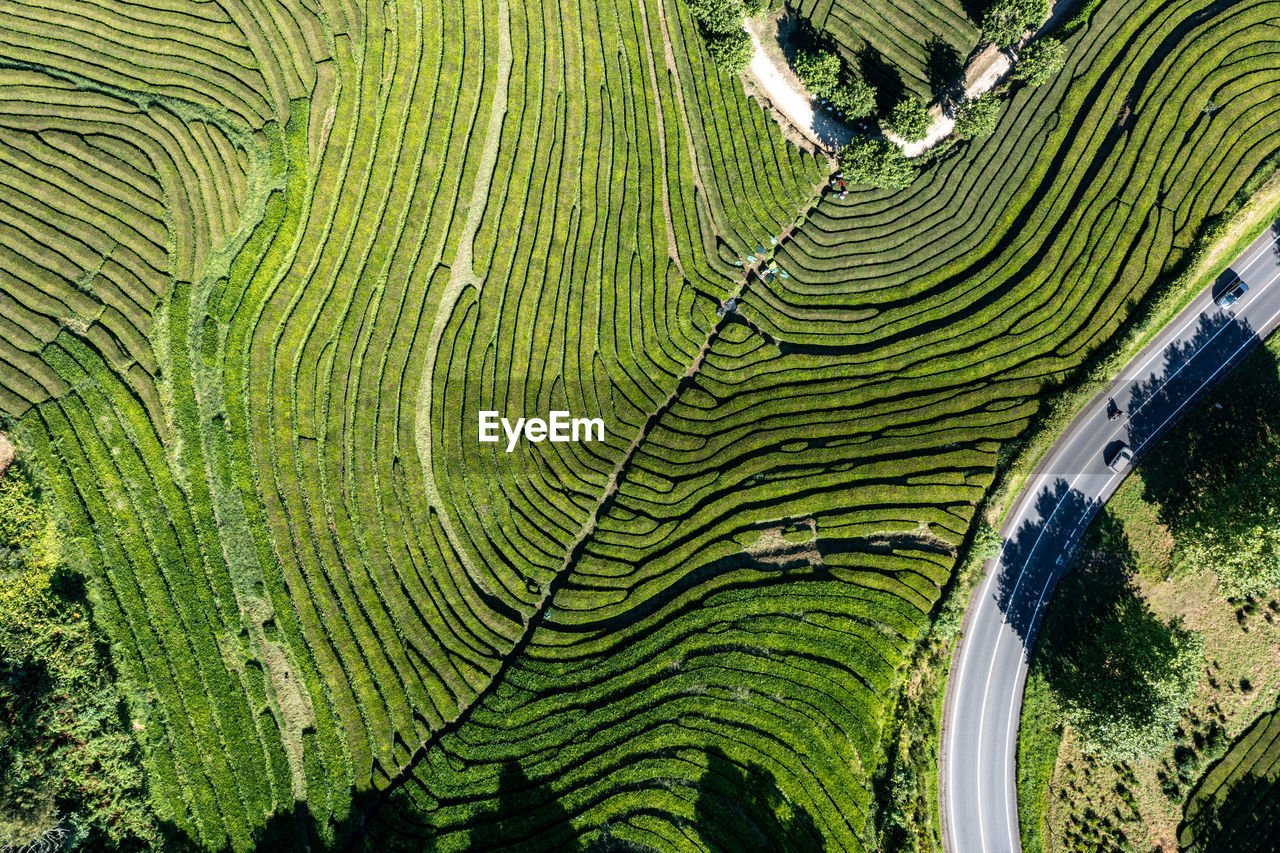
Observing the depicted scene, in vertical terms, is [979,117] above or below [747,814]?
above

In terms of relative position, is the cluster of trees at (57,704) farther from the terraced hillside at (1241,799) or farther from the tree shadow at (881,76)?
the terraced hillside at (1241,799)

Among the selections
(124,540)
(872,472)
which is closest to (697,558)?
(872,472)

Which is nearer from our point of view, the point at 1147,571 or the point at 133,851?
the point at 133,851

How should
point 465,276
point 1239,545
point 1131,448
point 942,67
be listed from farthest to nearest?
point 942,67 < point 1131,448 < point 465,276 < point 1239,545

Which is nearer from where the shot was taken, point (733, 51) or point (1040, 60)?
point (1040, 60)

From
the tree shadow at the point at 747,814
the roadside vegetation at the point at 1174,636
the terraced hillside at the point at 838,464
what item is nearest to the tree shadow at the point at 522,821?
the terraced hillside at the point at 838,464

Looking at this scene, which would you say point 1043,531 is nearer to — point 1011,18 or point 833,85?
point 833,85

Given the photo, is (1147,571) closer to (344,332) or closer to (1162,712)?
(1162,712)

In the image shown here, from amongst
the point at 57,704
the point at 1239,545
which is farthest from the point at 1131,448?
the point at 57,704
